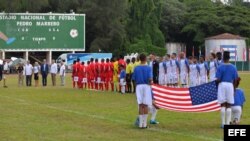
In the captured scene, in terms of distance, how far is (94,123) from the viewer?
18375mm

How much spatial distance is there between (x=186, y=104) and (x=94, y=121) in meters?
2.96

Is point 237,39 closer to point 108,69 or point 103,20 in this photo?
point 103,20

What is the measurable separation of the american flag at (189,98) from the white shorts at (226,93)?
1485 mm

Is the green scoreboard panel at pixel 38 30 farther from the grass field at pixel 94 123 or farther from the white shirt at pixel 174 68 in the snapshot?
the grass field at pixel 94 123

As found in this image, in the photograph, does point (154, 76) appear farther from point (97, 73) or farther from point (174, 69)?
point (97, 73)

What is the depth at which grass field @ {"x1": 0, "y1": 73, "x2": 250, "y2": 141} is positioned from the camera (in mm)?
15266

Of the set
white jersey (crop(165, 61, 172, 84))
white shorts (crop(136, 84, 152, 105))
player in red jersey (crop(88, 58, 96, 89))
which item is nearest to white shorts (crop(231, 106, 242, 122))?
white shorts (crop(136, 84, 152, 105))

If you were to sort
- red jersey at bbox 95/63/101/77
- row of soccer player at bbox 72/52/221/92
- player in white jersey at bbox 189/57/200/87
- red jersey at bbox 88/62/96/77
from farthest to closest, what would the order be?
red jersey at bbox 88/62/96/77 < red jersey at bbox 95/63/101/77 < player in white jersey at bbox 189/57/200/87 < row of soccer player at bbox 72/52/221/92

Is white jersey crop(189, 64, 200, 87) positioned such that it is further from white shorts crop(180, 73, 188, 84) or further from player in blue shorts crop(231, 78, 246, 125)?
player in blue shorts crop(231, 78, 246, 125)

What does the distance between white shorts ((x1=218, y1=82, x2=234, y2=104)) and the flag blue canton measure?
151 cm

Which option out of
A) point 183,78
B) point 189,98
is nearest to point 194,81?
point 183,78

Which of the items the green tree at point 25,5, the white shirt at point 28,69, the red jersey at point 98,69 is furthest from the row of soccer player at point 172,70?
the green tree at point 25,5

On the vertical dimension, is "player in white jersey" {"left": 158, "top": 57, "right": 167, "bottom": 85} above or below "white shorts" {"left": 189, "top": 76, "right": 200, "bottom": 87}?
above

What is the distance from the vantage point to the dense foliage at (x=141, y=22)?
83.6 metres
